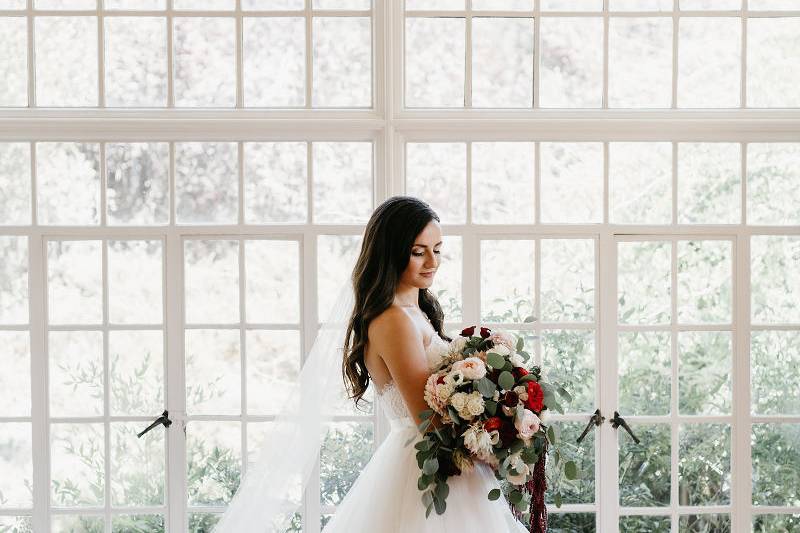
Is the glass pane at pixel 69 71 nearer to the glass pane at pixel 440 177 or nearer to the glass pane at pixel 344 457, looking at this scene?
the glass pane at pixel 440 177

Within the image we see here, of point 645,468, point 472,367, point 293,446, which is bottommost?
point 645,468

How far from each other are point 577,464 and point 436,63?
76.5 inches

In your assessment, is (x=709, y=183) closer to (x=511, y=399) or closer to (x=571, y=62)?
(x=571, y=62)

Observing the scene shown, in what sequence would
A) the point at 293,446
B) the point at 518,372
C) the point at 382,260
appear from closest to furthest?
the point at 518,372
the point at 382,260
the point at 293,446

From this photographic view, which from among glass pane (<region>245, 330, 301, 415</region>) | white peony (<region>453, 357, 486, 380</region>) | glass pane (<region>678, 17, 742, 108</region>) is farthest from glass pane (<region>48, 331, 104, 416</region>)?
glass pane (<region>678, 17, 742, 108</region>)

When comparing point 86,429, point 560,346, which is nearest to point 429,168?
point 560,346

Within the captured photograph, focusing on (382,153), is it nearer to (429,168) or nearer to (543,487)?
(429,168)

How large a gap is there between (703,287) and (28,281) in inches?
121

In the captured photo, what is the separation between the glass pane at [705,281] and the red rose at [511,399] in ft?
5.15

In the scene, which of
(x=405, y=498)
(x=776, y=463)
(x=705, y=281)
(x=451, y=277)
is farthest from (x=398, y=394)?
(x=776, y=463)

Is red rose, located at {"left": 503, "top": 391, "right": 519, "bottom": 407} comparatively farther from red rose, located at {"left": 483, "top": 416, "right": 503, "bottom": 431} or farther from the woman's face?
the woman's face

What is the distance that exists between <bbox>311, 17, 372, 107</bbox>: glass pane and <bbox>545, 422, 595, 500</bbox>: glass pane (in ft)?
5.76

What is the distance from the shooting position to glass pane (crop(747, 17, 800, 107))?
385 centimetres

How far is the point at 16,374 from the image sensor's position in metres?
3.81
